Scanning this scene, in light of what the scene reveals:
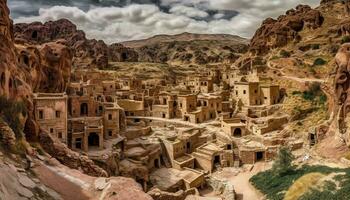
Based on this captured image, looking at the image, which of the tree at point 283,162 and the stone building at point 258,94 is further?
the stone building at point 258,94

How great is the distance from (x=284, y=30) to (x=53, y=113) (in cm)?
6490

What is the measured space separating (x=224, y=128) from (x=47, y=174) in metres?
32.5

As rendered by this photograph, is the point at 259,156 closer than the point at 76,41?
Yes

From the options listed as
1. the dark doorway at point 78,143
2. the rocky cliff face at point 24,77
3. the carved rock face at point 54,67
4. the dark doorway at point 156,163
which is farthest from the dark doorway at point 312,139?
the carved rock face at point 54,67

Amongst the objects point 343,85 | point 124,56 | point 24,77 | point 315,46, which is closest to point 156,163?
point 24,77

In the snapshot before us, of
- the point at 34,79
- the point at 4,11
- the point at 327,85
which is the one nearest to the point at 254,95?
the point at 327,85

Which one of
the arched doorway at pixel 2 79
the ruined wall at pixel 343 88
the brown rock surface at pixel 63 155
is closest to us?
the arched doorway at pixel 2 79

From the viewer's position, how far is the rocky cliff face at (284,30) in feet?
265

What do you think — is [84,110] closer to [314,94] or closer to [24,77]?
[24,77]

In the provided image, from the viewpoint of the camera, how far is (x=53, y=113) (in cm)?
3231

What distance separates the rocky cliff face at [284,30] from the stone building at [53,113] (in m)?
58.7

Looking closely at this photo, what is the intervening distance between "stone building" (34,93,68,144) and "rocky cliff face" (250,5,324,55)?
5874 centimetres

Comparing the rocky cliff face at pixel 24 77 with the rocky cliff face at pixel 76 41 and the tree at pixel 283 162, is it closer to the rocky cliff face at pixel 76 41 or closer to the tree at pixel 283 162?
the tree at pixel 283 162

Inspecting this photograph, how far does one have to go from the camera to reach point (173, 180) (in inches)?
1447
